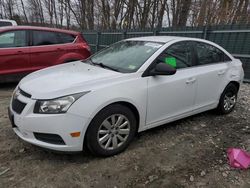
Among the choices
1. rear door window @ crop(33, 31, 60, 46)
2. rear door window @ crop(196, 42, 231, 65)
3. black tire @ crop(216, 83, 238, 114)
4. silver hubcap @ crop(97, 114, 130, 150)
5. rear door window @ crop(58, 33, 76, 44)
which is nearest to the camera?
silver hubcap @ crop(97, 114, 130, 150)

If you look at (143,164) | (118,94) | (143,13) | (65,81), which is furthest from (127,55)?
(143,13)

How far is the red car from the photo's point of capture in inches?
250

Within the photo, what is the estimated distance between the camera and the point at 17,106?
10.4 ft

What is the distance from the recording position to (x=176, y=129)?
4.21 meters

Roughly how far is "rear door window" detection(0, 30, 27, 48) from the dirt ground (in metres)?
2.98

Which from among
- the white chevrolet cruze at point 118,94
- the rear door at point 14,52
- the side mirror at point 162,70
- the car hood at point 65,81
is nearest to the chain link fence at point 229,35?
the white chevrolet cruze at point 118,94

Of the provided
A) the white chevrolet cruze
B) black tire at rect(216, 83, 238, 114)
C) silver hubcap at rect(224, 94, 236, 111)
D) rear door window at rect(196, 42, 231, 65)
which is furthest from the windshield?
silver hubcap at rect(224, 94, 236, 111)

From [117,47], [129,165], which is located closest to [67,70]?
[117,47]

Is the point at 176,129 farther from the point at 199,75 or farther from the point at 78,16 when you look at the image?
the point at 78,16

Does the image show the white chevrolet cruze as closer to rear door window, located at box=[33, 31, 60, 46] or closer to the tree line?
rear door window, located at box=[33, 31, 60, 46]

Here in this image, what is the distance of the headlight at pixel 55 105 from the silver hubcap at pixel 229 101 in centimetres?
312

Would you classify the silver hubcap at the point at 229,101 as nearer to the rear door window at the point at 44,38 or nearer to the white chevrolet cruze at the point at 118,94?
the white chevrolet cruze at the point at 118,94

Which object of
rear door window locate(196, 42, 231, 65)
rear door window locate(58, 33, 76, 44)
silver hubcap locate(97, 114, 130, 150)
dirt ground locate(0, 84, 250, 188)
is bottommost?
dirt ground locate(0, 84, 250, 188)

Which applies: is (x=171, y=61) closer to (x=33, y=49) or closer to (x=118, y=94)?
(x=118, y=94)
